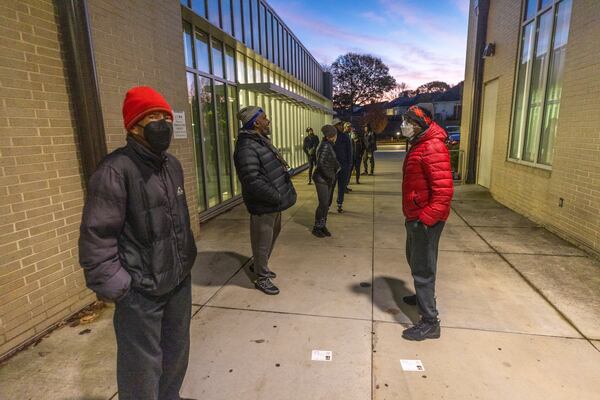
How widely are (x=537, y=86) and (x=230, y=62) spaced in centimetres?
653

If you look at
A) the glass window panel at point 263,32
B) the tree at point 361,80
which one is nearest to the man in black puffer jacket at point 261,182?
the glass window panel at point 263,32

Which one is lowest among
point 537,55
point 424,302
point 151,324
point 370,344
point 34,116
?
point 370,344

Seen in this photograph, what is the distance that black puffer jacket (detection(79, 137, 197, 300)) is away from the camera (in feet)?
4.94

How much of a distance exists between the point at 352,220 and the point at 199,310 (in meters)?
3.82

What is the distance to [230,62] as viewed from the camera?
27.5ft

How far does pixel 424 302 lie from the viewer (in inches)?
112

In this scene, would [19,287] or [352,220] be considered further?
[352,220]

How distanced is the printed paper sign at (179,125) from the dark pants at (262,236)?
208cm

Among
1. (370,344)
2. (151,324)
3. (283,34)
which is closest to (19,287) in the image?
(151,324)

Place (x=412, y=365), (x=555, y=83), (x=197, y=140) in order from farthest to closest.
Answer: (x=197, y=140) < (x=555, y=83) < (x=412, y=365)

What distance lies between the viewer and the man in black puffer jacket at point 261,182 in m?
3.38

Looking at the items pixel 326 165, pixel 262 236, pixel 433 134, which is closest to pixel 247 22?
pixel 326 165

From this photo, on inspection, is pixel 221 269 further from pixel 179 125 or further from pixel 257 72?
pixel 257 72

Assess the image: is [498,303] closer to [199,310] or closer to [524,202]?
[199,310]
